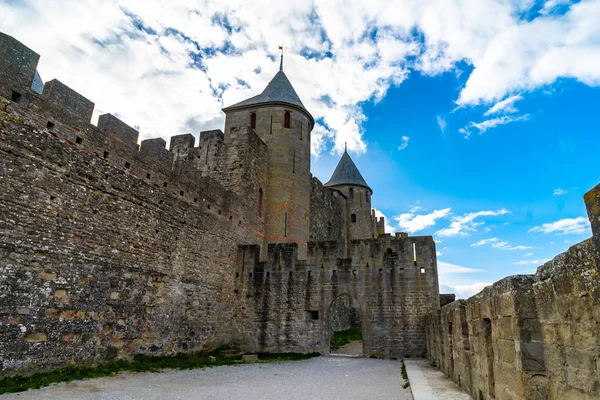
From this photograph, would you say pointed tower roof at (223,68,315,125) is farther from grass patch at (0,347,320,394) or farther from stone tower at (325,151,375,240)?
stone tower at (325,151,375,240)

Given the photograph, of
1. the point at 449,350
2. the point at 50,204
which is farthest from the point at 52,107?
the point at 449,350

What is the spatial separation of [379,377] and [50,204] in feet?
28.1

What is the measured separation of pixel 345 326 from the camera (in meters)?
26.0

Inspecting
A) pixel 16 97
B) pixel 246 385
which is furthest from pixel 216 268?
pixel 16 97

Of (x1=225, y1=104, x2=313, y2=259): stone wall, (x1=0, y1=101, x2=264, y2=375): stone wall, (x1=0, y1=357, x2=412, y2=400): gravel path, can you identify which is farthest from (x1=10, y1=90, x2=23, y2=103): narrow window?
(x1=225, y1=104, x2=313, y2=259): stone wall

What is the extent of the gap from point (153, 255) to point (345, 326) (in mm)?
17959

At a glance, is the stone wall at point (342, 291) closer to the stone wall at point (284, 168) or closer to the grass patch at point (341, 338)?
the stone wall at point (284, 168)

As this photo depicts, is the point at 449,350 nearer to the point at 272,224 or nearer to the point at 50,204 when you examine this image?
the point at 50,204

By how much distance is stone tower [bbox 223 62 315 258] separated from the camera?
1823cm

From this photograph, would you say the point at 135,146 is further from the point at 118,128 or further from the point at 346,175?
the point at 346,175

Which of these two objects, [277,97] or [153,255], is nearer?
[153,255]

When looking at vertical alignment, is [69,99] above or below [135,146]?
above

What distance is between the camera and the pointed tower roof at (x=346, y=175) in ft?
115

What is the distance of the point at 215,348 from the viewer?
13781 millimetres
